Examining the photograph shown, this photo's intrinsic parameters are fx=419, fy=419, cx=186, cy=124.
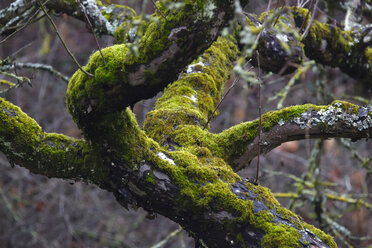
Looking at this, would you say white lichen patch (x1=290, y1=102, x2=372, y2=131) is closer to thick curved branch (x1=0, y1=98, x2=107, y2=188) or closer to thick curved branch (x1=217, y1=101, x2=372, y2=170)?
thick curved branch (x1=217, y1=101, x2=372, y2=170)

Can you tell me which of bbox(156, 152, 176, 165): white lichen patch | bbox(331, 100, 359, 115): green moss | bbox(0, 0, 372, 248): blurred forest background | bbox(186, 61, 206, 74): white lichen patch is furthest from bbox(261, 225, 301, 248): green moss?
bbox(0, 0, 372, 248): blurred forest background

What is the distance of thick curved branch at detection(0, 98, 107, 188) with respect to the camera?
7.18 ft

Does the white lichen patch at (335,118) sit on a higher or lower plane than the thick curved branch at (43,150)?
lower

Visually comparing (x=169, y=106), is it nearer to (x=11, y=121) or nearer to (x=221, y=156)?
(x=221, y=156)

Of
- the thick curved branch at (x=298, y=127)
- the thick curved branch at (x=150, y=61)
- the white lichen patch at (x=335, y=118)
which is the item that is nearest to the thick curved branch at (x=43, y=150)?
the thick curved branch at (x=150, y=61)

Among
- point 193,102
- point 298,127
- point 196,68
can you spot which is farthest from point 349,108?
point 196,68

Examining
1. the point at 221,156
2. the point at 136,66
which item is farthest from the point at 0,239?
the point at 136,66

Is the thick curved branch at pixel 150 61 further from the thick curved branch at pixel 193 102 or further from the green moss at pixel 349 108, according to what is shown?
the green moss at pixel 349 108

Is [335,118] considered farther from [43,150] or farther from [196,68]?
[43,150]

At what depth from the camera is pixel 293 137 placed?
8.39ft

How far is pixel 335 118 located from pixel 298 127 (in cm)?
21

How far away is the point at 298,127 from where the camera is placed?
249cm

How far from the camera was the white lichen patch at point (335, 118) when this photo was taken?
2.38 m

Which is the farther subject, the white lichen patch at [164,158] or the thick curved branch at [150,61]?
the white lichen patch at [164,158]
